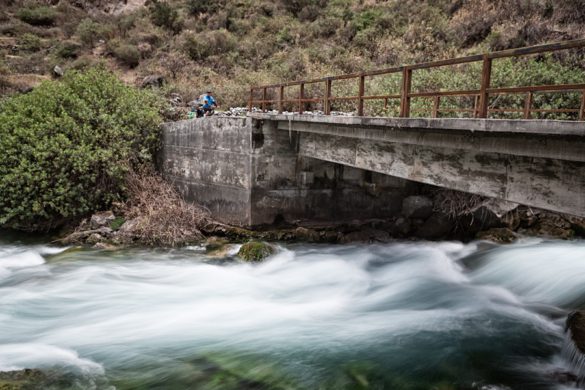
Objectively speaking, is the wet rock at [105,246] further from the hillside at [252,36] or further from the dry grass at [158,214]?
the hillside at [252,36]

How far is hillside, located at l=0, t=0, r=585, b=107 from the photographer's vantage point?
20.4 metres

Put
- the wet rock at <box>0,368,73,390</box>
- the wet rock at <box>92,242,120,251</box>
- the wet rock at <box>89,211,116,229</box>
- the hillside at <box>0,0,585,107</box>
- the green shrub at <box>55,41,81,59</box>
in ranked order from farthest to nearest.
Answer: the green shrub at <box>55,41,81,59</box>, the hillside at <box>0,0,585,107</box>, the wet rock at <box>89,211,116,229</box>, the wet rock at <box>92,242,120,251</box>, the wet rock at <box>0,368,73,390</box>

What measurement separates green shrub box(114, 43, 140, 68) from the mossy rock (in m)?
19.6

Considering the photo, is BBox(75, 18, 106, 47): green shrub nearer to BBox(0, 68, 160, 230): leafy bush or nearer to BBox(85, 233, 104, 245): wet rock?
BBox(0, 68, 160, 230): leafy bush

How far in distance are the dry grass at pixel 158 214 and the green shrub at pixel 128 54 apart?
49.2 feet

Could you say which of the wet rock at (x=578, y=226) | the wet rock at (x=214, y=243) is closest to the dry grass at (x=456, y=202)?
the wet rock at (x=578, y=226)

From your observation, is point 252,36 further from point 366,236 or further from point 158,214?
point 366,236

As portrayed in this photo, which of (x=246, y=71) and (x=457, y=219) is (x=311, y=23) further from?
(x=457, y=219)

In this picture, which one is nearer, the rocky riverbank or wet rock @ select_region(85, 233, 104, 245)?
wet rock @ select_region(85, 233, 104, 245)

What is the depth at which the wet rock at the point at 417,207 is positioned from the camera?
46.8 ft

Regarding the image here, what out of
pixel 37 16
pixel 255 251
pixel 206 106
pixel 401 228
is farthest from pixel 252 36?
pixel 255 251

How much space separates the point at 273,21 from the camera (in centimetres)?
3017

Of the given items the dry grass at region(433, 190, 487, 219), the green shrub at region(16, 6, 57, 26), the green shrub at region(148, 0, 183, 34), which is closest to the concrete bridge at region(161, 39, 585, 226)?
the dry grass at region(433, 190, 487, 219)

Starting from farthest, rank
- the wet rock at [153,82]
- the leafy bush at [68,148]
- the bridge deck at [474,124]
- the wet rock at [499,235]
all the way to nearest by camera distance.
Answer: the wet rock at [153,82], the leafy bush at [68,148], the wet rock at [499,235], the bridge deck at [474,124]
